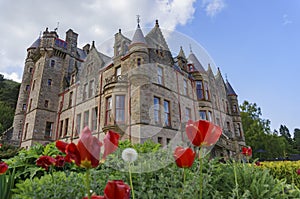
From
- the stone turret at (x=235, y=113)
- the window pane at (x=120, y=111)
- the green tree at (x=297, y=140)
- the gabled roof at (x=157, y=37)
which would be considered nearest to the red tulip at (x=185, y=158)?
the gabled roof at (x=157, y=37)

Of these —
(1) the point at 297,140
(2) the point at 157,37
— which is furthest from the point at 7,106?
(1) the point at 297,140

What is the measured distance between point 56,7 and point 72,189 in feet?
7.65

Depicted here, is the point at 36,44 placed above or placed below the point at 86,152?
above

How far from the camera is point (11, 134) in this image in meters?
17.6

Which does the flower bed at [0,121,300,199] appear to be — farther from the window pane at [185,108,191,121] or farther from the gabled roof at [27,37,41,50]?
the gabled roof at [27,37,41,50]

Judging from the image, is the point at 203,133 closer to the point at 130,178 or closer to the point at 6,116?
the point at 130,178

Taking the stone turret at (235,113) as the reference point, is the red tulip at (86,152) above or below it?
below

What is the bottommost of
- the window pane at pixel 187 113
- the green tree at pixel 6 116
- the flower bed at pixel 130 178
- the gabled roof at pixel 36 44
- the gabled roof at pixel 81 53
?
the flower bed at pixel 130 178

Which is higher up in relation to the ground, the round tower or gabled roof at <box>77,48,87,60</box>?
gabled roof at <box>77,48,87,60</box>

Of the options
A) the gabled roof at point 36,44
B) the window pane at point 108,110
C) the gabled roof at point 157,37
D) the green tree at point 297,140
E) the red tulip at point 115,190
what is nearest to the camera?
the red tulip at point 115,190

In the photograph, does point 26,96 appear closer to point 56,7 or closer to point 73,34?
point 73,34

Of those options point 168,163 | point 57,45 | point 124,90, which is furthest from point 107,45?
point 57,45

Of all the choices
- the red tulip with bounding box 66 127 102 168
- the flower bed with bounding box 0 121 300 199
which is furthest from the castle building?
the red tulip with bounding box 66 127 102 168

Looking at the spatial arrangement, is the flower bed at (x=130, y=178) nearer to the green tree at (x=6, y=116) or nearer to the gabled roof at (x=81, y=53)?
the gabled roof at (x=81, y=53)
